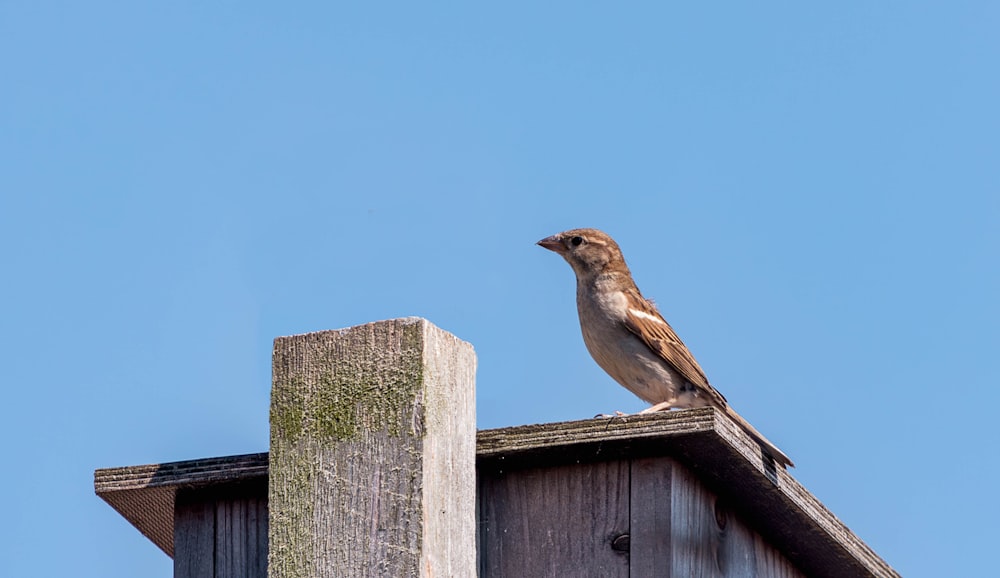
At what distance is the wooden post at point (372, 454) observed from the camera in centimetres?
279

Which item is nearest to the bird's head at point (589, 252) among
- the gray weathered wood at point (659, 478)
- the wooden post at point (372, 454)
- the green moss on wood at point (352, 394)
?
the gray weathered wood at point (659, 478)

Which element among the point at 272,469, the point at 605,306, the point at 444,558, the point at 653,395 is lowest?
the point at 444,558

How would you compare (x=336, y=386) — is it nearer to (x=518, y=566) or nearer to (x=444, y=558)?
(x=444, y=558)

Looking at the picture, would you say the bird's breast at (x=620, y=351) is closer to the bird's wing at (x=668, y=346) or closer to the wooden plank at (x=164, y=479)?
the bird's wing at (x=668, y=346)

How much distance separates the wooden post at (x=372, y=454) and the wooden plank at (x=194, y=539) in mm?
983

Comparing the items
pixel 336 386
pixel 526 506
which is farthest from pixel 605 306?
pixel 336 386

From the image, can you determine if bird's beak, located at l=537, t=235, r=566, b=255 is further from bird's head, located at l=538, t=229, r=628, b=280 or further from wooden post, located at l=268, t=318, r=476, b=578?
wooden post, located at l=268, t=318, r=476, b=578

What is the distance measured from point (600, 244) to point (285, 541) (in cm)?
338

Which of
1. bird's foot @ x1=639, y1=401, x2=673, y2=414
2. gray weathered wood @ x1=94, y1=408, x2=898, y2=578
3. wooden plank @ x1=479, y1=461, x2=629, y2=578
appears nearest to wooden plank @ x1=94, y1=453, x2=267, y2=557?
gray weathered wood @ x1=94, y1=408, x2=898, y2=578

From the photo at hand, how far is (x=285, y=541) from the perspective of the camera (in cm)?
288

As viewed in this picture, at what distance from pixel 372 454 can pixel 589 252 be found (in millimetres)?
3305

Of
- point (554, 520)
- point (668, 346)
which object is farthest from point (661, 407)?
point (554, 520)

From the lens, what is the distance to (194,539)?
3910mm

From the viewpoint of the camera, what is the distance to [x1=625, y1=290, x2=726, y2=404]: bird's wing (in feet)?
18.1
